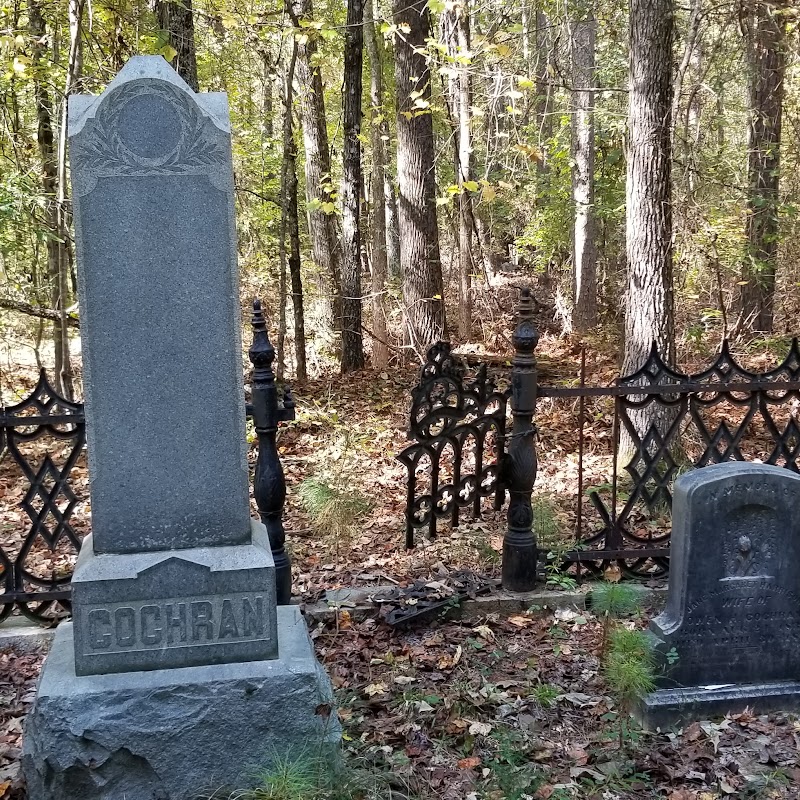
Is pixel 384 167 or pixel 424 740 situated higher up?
pixel 384 167

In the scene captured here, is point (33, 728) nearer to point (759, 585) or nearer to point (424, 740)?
point (424, 740)

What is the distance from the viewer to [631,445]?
7375mm

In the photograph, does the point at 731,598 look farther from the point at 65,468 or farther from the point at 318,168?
the point at 318,168

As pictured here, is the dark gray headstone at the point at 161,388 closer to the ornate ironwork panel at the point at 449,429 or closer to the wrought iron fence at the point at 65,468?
the wrought iron fence at the point at 65,468

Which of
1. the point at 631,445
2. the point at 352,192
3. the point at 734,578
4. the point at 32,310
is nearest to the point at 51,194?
the point at 32,310

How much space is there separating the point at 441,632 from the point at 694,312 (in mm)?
9486

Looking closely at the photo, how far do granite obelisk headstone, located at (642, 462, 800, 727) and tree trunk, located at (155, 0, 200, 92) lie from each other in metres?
5.94

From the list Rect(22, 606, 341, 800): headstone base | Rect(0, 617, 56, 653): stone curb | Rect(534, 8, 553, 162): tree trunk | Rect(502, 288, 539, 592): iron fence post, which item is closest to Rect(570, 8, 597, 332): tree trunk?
Rect(534, 8, 553, 162): tree trunk

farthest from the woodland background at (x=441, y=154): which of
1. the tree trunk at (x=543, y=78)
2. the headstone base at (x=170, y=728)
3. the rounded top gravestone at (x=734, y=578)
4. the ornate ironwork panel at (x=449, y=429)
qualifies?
the headstone base at (x=170, y=728)

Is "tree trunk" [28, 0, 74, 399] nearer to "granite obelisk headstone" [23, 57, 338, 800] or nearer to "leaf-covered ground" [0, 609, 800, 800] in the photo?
"leaf-covered ground" [0, 609, 800, 800]

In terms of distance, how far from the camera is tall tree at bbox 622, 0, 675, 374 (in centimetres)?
687

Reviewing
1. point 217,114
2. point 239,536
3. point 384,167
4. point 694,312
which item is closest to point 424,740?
point 239,536

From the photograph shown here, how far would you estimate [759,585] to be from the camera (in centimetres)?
409

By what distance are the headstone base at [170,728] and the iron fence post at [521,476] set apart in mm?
2165
